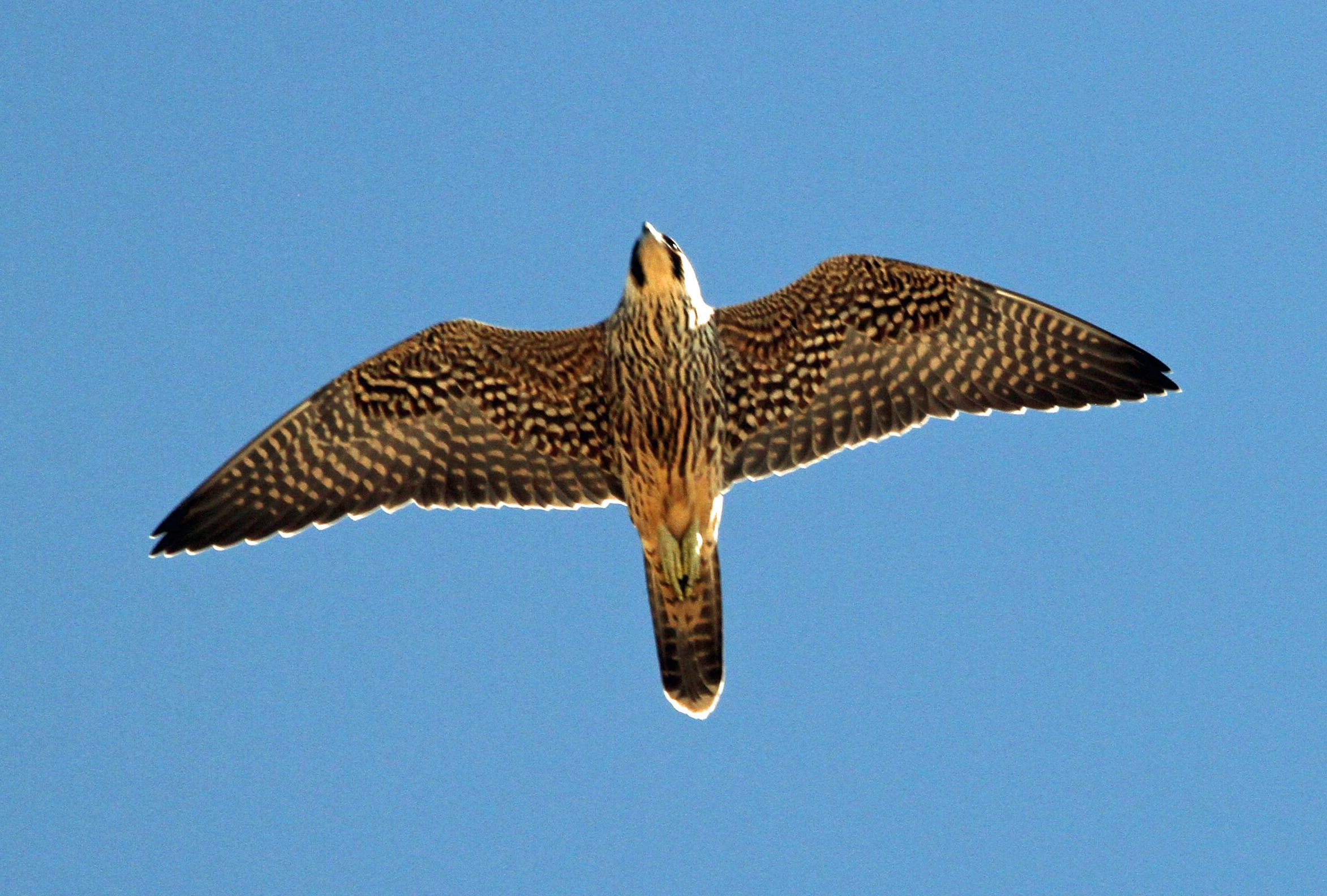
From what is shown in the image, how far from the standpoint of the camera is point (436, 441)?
10281 millimetres

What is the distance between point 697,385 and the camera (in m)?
9.96

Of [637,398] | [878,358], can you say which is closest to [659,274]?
[637,398]

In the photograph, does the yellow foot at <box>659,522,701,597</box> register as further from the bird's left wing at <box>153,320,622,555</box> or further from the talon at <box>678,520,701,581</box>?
the bird's left wing at <box>153,320,622,555</box>

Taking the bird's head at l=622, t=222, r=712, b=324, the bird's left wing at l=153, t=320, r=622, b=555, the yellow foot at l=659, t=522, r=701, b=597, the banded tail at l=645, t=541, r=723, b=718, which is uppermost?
the bird's head at l=622, t=222, r=712, b=324

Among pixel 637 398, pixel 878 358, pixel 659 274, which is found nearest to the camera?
pixel 659 274

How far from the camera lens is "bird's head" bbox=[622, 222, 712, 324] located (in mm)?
9602

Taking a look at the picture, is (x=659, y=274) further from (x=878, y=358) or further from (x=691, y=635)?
(x=691, y=635)

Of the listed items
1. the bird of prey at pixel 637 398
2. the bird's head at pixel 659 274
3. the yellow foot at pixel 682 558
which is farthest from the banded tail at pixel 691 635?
the bird's head at pixel 659 274

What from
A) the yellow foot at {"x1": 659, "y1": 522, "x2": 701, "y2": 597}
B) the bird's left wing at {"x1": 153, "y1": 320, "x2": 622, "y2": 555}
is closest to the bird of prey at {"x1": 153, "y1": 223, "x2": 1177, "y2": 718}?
the bird's left wing at {"x1": 153, "y1": 320, "x2": 622, "y2": 555}

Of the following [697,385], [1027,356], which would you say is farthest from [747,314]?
[1027,356]

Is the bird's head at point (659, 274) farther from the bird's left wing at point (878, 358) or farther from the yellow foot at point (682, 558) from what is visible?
the yellow foot at point (682, 558)

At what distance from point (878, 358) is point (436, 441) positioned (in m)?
2.53

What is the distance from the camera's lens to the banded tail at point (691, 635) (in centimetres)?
980

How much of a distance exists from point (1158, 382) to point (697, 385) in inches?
98.9
